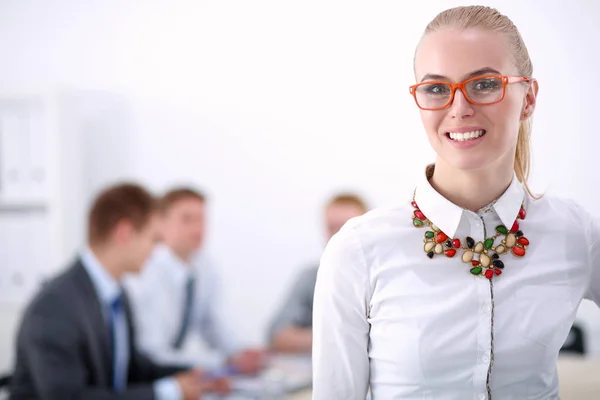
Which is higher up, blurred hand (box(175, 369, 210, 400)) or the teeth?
the teeth

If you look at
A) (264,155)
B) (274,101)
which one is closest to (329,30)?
(274,101)

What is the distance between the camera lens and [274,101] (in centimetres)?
408

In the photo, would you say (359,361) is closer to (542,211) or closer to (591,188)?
(542,211)

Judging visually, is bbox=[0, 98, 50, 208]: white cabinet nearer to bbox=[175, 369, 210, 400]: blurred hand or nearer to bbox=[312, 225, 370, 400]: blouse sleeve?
bbox=[175, 369, 210, 400]: blurred hand

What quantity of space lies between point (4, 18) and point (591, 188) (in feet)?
12.7

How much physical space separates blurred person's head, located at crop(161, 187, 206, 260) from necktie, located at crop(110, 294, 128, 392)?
954mm

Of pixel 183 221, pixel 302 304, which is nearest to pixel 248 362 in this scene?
pixel 302 304

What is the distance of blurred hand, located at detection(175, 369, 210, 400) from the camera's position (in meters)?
2.50

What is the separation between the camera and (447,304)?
3.24ft

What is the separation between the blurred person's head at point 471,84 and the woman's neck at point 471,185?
1.8 inches

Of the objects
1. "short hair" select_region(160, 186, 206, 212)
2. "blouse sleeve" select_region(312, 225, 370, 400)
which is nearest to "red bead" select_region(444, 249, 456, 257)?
"blouse sleeve" select_region(312, 225, 370, 400)

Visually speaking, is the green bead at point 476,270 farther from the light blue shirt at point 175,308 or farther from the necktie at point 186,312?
the necktie at point 186,312

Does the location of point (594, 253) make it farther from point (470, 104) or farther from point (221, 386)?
point (221, 386)

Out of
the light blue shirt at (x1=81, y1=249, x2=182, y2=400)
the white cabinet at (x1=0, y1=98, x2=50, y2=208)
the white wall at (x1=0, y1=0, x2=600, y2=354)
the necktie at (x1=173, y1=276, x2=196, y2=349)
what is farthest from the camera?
the white wall at (x1=0, y1=0, x2=600, y2=354)
